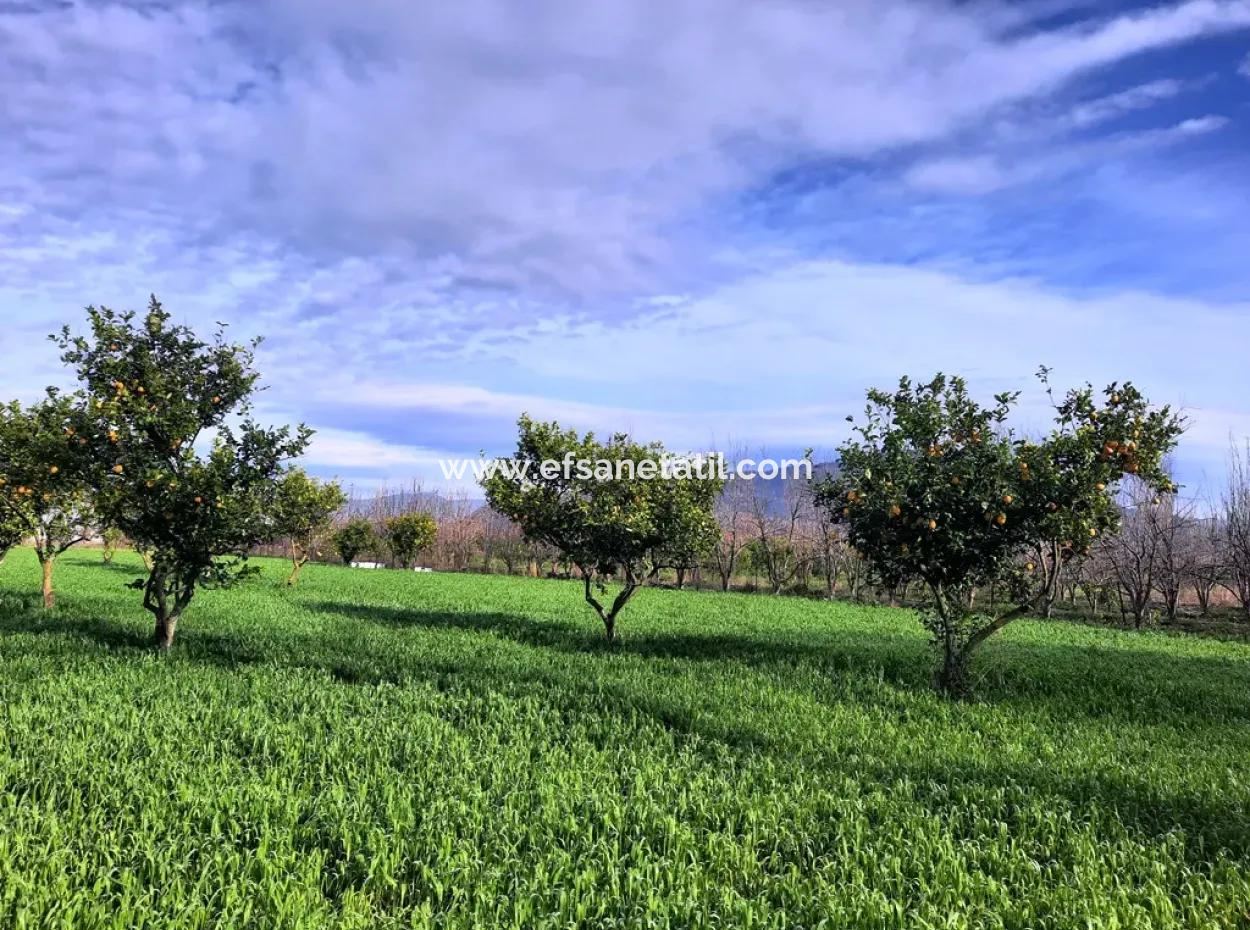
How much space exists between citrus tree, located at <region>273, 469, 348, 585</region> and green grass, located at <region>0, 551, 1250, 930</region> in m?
1.99

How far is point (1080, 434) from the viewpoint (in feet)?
30.9

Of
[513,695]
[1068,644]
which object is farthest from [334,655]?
[1068,644]

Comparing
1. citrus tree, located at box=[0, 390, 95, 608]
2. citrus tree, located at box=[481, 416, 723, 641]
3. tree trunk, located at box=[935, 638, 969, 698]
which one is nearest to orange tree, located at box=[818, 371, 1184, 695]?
tree trunk, located at box=[935, 638, 969, 698]

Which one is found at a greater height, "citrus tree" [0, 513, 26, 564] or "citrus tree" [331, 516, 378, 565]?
"citrus tree" [0, 513, 26, 564]

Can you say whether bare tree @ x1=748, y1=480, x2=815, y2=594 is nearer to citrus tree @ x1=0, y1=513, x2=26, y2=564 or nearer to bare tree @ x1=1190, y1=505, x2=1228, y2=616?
bare tree @ x1=1190, y1=505, x2=1228, y2=616

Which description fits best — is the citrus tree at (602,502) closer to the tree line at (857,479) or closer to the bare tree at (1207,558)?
the tree line at (857,479)

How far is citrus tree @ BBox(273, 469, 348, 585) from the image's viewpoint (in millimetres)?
11172

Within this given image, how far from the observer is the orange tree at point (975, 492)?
937cm

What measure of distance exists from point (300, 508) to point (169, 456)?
2.24 metres

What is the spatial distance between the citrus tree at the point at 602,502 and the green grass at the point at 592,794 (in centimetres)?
298

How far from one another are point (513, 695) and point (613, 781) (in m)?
3.26

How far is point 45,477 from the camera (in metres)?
10.8

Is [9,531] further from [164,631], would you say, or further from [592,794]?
[592,794]

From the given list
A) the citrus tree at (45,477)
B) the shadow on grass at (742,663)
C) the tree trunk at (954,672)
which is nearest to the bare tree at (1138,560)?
the shadow on grass at (742,663)
